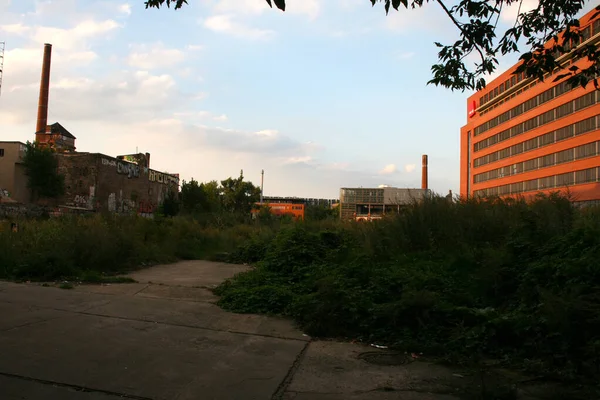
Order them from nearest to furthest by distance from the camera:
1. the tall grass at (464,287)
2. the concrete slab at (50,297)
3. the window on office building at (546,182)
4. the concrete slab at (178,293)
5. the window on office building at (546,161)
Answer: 1. the tall grass at (464,287)
2. the concrete slab at (50,297)
3. the concrete slab at (178,293)
4. the window on office building at (546,182)
5. the window on office building at (546,161)

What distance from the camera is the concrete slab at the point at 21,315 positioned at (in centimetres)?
588

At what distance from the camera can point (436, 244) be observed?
9.55 meters

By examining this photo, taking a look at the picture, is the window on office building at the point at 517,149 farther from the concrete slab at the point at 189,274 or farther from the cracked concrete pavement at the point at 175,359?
the cracked concrete pavement at the point at 175,359

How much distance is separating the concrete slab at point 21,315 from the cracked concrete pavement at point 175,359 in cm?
1

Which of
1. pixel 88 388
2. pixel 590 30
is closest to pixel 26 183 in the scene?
pixel 88 388

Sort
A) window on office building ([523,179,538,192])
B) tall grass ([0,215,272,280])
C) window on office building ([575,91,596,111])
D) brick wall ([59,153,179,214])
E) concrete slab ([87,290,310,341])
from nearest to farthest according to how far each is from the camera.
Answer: concrete slab ([87,290,310,341]) < tall grass ([0,215,272,280]) < brick wall ([59,153,179,214]) < window on office building ([575,91,596,111]) < window on office building ([523,179,538,192])

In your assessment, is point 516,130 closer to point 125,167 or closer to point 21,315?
point 125,167

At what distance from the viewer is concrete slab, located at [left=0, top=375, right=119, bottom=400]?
372cm

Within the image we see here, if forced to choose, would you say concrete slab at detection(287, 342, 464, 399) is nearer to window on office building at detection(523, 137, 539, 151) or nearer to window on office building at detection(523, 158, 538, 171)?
window on office building at detection(523, 158, 538, 171)

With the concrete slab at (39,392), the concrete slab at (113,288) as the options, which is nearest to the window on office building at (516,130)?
the concrete slab at (113,288)

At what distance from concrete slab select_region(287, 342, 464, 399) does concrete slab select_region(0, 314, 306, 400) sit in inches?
10.3

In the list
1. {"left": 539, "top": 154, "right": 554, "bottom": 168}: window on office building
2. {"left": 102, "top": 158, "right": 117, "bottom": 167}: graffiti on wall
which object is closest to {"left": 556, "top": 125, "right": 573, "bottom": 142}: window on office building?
{"left": 539, "top": 154, "right": 554, "bottom": 168}: window on office building

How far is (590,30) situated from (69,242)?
219ft

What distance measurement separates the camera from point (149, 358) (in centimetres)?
473
